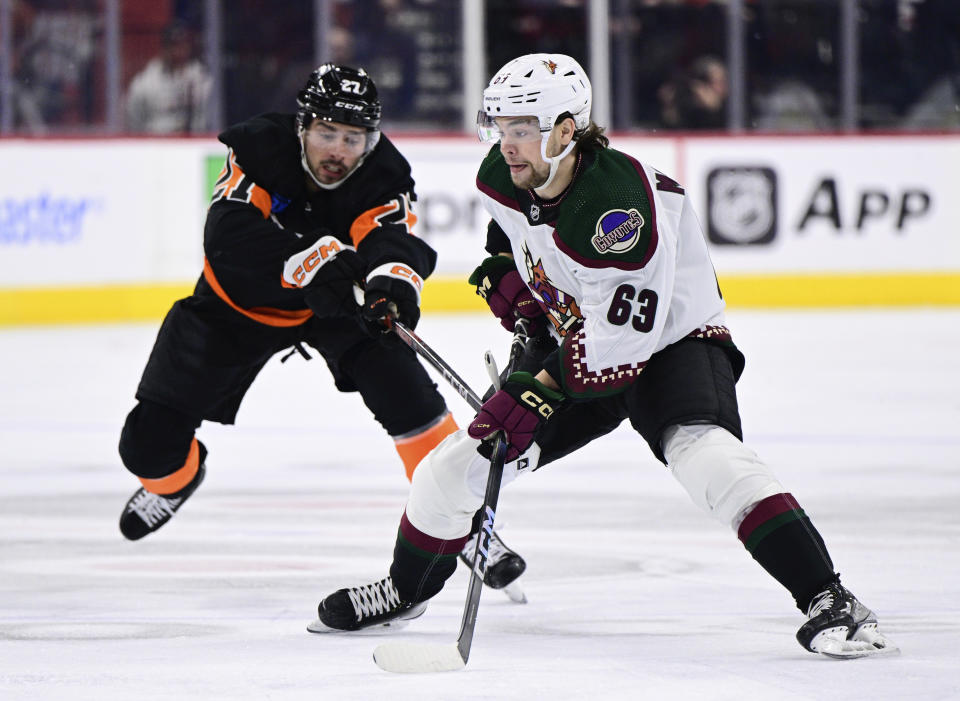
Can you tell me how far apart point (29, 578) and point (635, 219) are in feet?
4.69

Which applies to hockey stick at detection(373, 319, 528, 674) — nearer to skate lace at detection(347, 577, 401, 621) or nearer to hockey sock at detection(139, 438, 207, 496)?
skate lace at detection(347, 577, 401, 621)

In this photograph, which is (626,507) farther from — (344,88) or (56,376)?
(56,376)

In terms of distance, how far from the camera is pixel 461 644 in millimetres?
2510

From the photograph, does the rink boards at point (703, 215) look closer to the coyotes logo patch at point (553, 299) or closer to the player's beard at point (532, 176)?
the coyotes logo patch at point (553, 299)

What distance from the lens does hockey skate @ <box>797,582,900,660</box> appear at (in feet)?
8.09

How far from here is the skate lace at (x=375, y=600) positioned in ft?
9.10

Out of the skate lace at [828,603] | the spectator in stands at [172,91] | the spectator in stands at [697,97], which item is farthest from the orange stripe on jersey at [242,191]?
the spectator in stands at [697,97]

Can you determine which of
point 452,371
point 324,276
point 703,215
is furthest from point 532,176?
point 703,215

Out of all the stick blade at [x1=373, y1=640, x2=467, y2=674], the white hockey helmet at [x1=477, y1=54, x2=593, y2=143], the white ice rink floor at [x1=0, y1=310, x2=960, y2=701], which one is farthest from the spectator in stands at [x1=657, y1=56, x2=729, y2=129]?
the stick blade at [x1=373, y1=640, x2=467, y2=674]

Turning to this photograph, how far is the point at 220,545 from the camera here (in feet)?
11.6

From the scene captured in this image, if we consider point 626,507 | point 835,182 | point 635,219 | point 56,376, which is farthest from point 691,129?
point 635,219

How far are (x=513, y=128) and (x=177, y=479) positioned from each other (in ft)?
4.30

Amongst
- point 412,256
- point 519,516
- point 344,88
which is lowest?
point 519,516

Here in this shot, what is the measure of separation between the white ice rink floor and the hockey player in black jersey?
296mm
